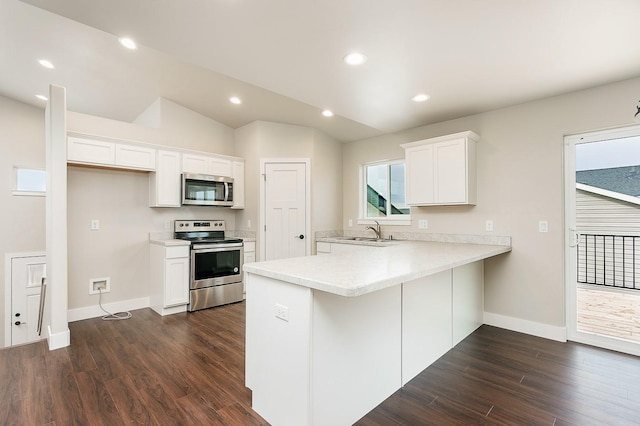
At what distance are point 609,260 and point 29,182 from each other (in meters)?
Answer: 7.05

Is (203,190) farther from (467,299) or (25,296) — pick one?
(467,299)

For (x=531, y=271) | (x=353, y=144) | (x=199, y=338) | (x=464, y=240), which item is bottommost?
(x=199, y=338)

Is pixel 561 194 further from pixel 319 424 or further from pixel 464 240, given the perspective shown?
pixel 319 424

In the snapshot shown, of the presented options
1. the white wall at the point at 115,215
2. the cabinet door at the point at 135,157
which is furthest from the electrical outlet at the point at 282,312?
the white wall at the point at 115,215

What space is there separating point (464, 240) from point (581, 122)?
1590mm

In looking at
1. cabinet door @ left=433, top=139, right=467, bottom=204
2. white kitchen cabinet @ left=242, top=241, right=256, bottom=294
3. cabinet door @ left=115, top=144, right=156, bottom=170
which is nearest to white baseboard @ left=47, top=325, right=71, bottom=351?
cabinet door @ left=115, top=144, right=156, bottom=170

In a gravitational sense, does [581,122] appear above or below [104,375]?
above

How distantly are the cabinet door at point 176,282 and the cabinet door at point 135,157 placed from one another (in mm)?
1234

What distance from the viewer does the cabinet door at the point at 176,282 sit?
3.71 meters

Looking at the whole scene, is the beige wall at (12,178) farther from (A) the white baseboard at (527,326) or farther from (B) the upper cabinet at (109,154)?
(A) the white baseboard at (527,326)

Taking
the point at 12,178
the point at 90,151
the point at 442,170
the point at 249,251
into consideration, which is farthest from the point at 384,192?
the point at 12,178

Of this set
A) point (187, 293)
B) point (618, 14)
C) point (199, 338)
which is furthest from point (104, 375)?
point (618, 14)

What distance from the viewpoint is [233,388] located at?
2.14 meters

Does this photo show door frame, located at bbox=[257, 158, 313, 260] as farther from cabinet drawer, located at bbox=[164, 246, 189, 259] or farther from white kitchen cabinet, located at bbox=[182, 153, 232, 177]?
cabinet drawer, located at bbox=[164, 246, 189, 259]
